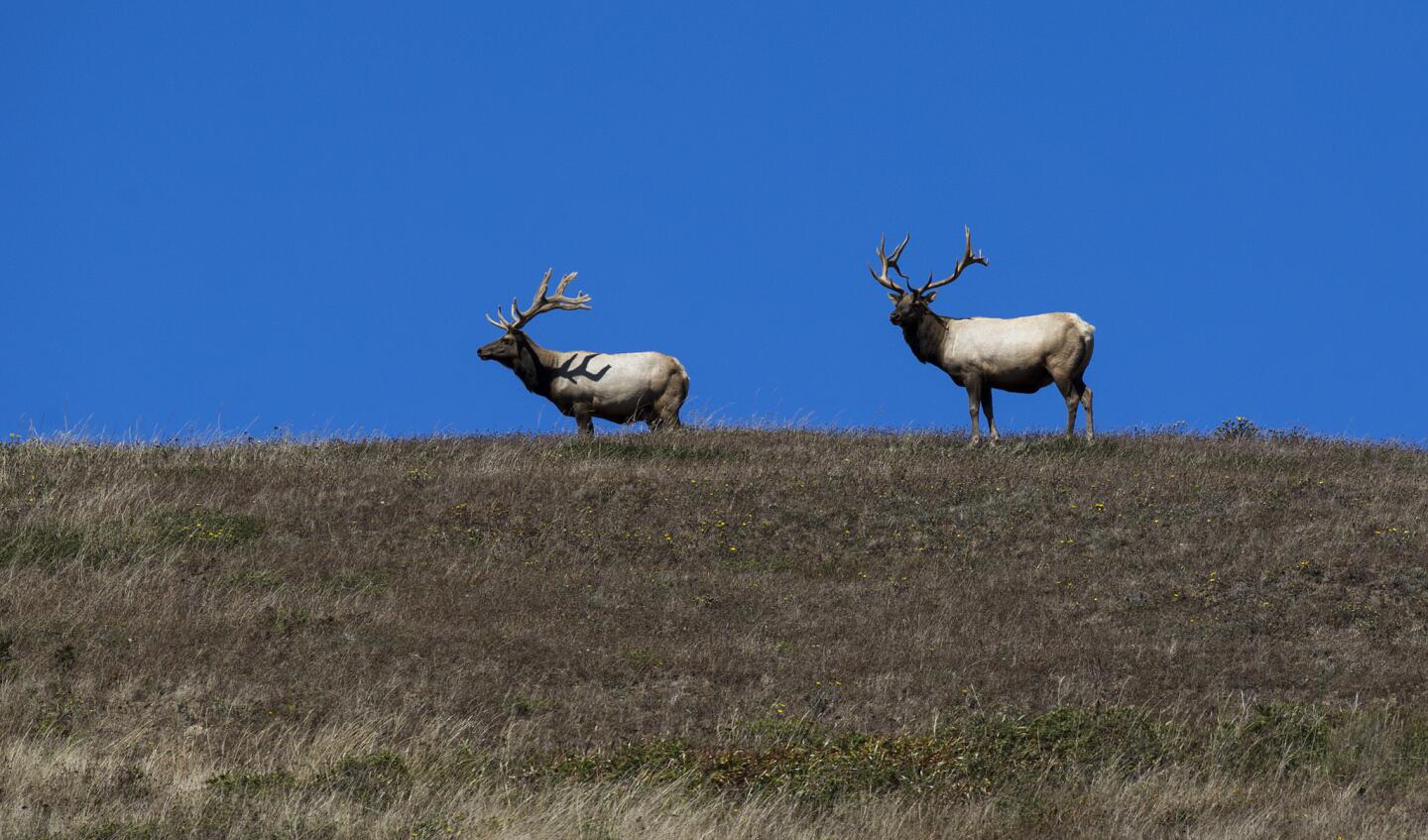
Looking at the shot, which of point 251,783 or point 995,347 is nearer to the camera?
point 251,783

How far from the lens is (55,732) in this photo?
471 inches

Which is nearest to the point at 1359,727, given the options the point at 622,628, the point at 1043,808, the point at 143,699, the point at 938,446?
the point at 1043,808

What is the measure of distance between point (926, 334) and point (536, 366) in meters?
5.94

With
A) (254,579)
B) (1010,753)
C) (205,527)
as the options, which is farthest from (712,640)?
(205,527)

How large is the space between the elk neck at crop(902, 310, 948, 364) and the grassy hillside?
1779 millimetres

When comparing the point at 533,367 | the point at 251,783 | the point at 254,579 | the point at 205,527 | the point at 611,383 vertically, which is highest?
the point at 533,367

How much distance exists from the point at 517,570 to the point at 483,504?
7.13 feet

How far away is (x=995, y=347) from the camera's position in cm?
2319

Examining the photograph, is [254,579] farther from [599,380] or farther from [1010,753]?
[599,380]

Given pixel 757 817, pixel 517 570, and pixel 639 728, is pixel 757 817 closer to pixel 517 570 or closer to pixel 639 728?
pixel 639 728

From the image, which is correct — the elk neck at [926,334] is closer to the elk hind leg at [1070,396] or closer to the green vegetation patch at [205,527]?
the elk hind leg at [1070,396]

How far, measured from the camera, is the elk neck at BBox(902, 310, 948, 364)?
24016 millimetres

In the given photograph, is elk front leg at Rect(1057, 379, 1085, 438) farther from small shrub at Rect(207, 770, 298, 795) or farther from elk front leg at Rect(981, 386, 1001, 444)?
small shrub at Rect(207, 770, 298, 795)

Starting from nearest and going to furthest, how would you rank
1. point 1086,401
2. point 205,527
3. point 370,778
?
point 370,778, point 205,527, point 1086,401
